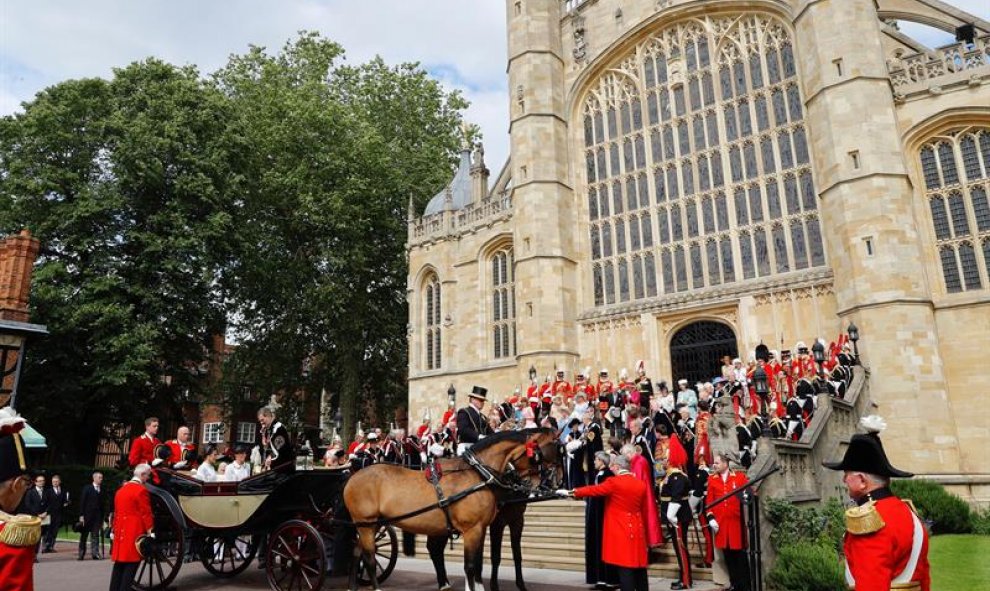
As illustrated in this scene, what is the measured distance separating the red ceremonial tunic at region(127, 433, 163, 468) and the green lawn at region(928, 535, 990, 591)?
35.1 feet

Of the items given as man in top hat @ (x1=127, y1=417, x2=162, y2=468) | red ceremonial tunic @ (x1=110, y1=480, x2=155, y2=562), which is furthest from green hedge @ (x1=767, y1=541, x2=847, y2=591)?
man in top hat @ (x1=127, y1=417, x2=162, y2=468)

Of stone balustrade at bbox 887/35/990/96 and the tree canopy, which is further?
the tree canopy

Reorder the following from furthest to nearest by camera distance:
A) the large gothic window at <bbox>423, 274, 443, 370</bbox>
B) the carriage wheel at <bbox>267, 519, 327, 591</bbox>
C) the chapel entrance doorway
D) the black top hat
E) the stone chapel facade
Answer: the large gothic window at <bbox>423, 274, 443, 370</bbox> → the chapel entrance doorway → the stone chapel facade → the carriage wheel at <bbox>267, 519, 327, 591</bbox> → the black top hat

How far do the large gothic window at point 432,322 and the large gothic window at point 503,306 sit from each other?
2.67m

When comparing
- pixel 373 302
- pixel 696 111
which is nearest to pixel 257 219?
pixel 373 302

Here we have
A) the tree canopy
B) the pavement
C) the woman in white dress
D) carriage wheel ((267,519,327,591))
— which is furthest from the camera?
the tree canopy

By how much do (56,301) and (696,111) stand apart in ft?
73.3

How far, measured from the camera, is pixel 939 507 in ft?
44.3

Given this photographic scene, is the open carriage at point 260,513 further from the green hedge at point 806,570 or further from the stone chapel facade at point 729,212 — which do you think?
the stone chapel facade at point 729,212

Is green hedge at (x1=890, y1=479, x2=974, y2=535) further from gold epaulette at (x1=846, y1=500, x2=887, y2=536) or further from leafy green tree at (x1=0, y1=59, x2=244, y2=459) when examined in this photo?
leafy green tree at (x1=0, y1=59, x2=244, y2=459)

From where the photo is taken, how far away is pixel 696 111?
22.5 m

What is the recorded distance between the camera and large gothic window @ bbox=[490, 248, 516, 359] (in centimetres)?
2566

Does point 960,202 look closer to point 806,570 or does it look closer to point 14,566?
point 806,570

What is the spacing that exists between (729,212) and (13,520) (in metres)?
20.7
